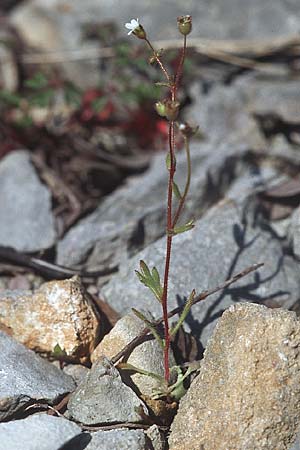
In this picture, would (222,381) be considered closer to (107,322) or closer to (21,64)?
(107,322)

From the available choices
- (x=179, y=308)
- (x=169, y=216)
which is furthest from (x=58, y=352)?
(x=169, y=216)

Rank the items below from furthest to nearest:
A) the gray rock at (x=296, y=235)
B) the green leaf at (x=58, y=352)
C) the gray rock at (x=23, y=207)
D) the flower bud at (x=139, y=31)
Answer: the gray rock at (x=23, y=207)
the gray rock at (x=296, y=235)
the green leaf at (x=58, y=352)
the flower bud at (x=139, y=31)

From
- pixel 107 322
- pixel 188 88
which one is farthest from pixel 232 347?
pixel 188 88

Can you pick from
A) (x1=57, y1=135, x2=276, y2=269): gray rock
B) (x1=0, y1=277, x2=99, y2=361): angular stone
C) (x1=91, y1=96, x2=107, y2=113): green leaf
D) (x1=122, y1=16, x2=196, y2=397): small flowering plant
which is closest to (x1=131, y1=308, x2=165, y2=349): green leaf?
(x1=122, y1=16, x2=196, y2=397): small flowering plant

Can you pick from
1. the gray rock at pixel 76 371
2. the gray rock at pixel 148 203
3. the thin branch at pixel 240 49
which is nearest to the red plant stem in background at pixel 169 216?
the gray rock at pixel 76 371

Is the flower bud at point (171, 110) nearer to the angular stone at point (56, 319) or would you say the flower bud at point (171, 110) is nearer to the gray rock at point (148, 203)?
the angular stone at point (56, 319)

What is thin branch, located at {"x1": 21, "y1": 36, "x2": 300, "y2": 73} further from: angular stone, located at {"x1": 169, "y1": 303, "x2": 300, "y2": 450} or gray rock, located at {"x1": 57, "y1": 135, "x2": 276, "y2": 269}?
angular stone, located at {"x1": 169, "y1": 303, "x2": 300, "y2": 450}
